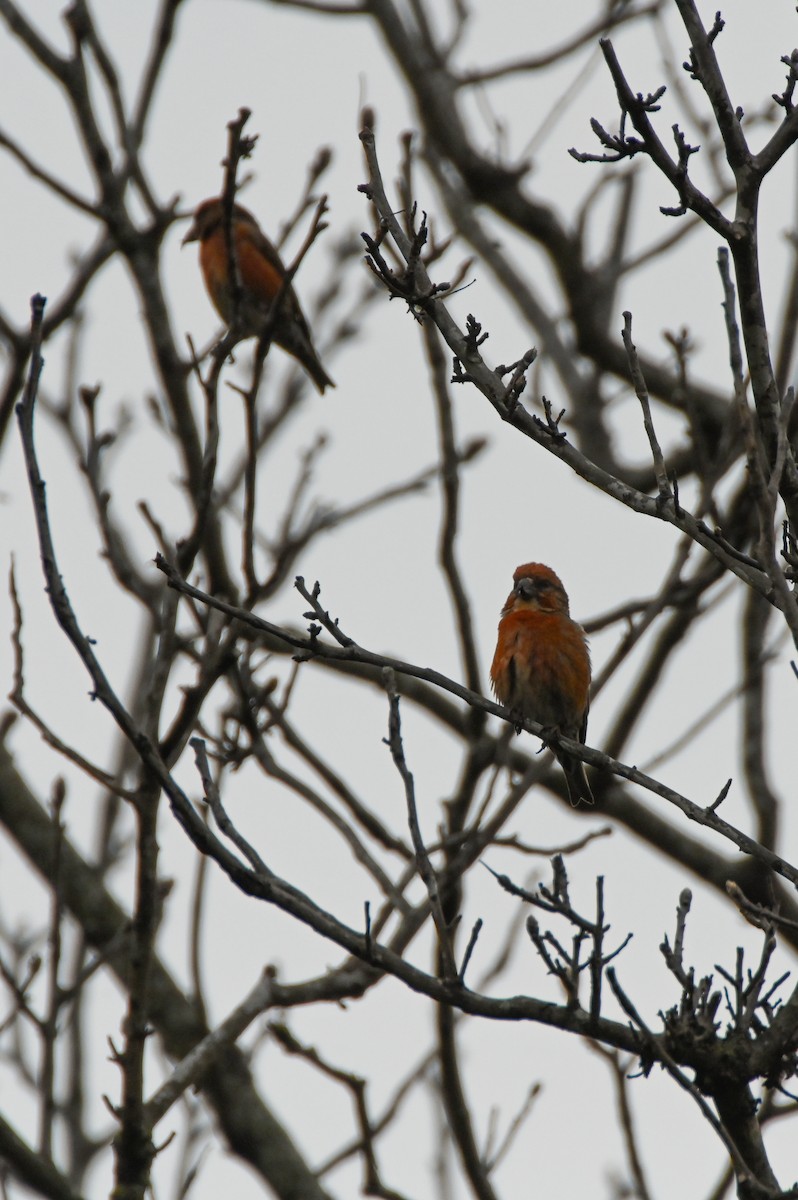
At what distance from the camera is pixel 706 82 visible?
3189 mm

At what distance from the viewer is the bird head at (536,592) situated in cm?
758

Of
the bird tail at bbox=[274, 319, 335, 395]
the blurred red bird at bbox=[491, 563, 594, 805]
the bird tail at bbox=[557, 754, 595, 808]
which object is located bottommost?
the bird tail at bbox=[557, 754, 595, 808]

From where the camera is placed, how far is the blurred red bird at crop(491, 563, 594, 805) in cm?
714

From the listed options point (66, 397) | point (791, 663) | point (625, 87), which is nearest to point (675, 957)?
point (791, 663)

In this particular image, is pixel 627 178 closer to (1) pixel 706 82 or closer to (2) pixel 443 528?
(2) pixel 443 528

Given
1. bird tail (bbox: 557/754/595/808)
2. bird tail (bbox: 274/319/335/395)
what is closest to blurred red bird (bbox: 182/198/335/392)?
bird tail (bbox: 274/319/335/395)

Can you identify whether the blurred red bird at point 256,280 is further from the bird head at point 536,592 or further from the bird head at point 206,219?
the bird head at point 536,592

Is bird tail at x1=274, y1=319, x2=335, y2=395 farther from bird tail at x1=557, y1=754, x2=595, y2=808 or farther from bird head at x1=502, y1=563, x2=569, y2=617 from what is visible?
bird tail at x1=557, y1=754, x2=595, y2=808

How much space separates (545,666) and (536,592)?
2.00 feet

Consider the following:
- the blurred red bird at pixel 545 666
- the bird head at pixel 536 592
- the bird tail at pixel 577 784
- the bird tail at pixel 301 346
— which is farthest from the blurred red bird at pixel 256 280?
the bird tail at pixel 577 784

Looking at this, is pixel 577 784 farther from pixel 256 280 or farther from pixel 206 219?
pixel 206 219

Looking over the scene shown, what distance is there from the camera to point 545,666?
712 centimetres

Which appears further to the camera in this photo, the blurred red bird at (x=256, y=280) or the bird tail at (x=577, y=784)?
the blurred red bird at (x=256, y=280)

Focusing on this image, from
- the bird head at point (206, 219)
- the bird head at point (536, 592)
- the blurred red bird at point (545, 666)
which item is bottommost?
the blurred red bird at point (545, 666)
